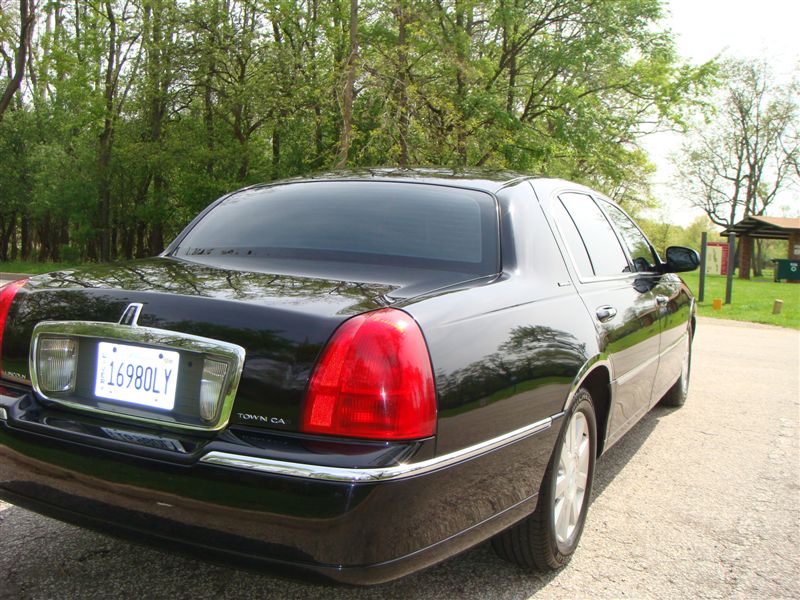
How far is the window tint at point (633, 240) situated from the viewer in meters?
4.23

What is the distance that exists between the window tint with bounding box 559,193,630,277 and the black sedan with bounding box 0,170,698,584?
0.67 meters

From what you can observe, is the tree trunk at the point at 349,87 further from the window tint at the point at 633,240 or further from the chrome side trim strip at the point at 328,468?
the chrome side trim strip at the point at 328,468

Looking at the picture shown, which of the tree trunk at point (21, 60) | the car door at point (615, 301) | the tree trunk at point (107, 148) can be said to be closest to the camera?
the car door at point (615, 301)

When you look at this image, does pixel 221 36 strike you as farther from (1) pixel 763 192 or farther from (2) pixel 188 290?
(1) pixel 763 192

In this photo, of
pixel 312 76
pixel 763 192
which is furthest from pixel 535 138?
pixel 763 192

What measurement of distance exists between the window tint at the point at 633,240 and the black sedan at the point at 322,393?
1.48 meters

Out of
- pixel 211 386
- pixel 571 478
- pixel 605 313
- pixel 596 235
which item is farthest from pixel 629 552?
pixel 211 386

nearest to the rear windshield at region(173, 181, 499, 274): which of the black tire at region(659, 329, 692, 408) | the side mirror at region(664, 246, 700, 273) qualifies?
the side mirror at region(664, 246, 700, 273)

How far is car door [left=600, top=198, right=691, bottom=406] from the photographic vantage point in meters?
4.21

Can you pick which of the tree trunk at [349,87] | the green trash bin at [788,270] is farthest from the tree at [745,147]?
the tree trunk at [349,87]

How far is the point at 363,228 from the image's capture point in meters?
2.80

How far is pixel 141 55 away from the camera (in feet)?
87.4

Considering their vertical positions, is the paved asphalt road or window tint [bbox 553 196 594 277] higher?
window tint [bbox 553 196 594 277]

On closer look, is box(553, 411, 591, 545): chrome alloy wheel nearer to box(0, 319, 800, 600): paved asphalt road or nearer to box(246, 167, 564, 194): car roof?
box(0, 319, 800, 600): paved asphalt road
